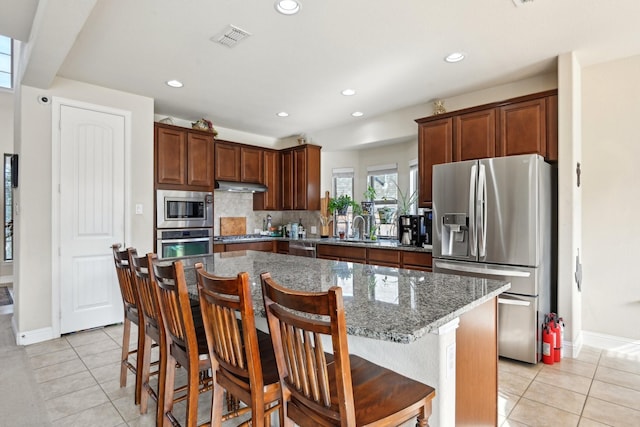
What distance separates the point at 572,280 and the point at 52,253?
195 inches

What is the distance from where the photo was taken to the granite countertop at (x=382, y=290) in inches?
43.8

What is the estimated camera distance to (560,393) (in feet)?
7.73

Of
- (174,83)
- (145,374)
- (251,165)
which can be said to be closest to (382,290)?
(145,374)

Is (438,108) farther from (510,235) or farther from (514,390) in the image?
(514,390)

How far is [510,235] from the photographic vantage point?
290 centimetres

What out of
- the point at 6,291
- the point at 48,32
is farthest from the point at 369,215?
the point at 6,291

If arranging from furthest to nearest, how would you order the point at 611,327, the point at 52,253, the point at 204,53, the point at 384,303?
the point at 52,253 < the point at 611,327 < the point at 204,53 < the point at 384,303

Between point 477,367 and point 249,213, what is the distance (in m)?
4.62

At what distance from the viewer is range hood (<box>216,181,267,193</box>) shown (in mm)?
4887

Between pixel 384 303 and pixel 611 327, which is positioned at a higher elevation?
pixel 384 303

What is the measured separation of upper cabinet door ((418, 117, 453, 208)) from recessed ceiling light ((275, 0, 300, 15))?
6.94 feet

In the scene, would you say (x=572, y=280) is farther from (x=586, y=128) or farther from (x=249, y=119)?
(x=249, y=119)

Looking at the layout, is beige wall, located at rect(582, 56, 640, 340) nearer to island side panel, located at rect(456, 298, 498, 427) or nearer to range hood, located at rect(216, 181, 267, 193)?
island side panel, located at rect(456, 298, 498, 427)

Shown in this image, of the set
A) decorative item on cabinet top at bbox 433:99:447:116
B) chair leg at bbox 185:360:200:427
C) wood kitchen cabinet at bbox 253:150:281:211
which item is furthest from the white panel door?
decorative item on cabinet top at bbox 433:99:447:116
